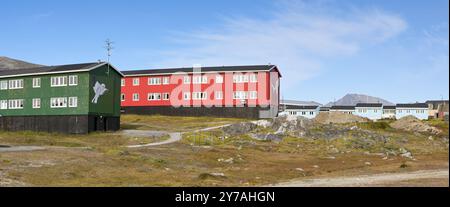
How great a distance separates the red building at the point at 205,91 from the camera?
9294 cm

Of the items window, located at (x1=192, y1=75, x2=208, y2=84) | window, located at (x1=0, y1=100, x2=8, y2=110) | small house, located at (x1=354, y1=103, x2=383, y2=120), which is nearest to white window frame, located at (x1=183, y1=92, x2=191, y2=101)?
window, located at (x1=192, y1=75, x2=208, y2=84)

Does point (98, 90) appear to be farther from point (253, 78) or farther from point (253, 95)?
point (253, 78)

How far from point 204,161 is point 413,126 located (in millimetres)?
52368

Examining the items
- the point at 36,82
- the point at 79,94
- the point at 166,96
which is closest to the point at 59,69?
the point at 36,82

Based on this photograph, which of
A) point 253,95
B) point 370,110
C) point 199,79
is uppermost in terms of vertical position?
point 199,79

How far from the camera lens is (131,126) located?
80.9 m

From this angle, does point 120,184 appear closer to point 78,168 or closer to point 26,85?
point 78,168

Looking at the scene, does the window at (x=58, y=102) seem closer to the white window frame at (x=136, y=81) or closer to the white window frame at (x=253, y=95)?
the white window frame at (x=136, y=81)

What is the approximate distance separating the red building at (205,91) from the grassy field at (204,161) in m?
26.2

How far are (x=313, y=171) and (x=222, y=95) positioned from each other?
5632cm

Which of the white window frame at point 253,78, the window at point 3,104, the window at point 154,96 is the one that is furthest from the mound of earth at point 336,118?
the window at point 3,104

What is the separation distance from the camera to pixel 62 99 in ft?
229

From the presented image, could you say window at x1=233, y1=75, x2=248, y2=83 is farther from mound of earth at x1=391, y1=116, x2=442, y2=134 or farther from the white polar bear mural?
the white polar bear mural
